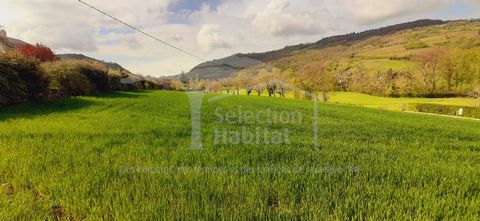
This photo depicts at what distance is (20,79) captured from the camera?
14172 mm

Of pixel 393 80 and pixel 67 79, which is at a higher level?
pixel 67 79

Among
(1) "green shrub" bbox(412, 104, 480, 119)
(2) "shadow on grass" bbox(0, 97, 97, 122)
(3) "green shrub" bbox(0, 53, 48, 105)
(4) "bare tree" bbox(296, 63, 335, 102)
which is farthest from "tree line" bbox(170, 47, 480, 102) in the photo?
(2) "shadow on grass" bbox(0, 97, 97, 122)

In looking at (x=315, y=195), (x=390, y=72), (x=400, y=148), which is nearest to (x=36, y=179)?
(x=315, y=195)

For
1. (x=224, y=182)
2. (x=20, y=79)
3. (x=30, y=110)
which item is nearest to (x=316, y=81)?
(x=20, y=79)

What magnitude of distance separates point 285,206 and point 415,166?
10.1ft

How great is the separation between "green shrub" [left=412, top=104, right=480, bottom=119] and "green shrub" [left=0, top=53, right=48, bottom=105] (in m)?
50.9

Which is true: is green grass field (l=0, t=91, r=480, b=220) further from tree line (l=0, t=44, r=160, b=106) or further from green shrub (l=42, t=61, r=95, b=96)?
green shrub (l=42, t=61, r=95, b=96)

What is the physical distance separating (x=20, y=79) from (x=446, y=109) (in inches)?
2100

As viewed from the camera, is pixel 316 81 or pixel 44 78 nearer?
pixel 44 78

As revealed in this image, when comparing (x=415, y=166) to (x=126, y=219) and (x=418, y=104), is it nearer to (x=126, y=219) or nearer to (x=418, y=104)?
(x=126, y=219)

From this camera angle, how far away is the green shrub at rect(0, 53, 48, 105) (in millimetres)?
13195

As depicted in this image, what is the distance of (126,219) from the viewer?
2.80 meters

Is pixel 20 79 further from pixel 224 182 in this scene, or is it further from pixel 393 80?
pixel 393 80

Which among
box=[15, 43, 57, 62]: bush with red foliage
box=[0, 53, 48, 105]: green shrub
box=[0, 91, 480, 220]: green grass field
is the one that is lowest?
box=[0, 91, 480, 220]: green grass field
